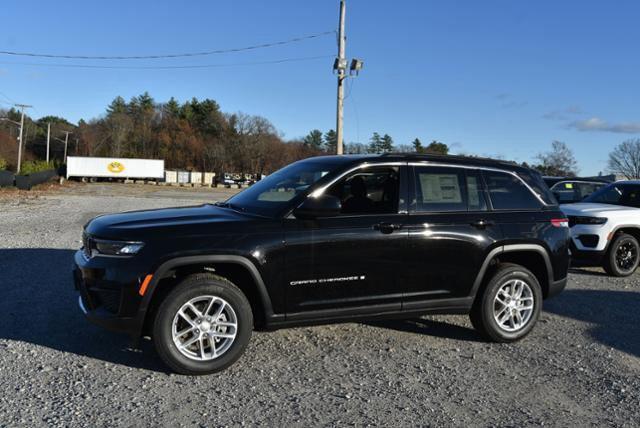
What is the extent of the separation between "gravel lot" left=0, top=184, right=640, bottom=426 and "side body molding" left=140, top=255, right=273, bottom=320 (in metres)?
0.57

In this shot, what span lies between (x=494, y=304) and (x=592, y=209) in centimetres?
497

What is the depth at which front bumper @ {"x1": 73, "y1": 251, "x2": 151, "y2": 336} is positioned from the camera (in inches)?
167

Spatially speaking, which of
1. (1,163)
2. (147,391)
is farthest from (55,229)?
(1,163)

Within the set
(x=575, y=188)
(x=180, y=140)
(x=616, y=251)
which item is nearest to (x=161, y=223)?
(x=616, y=251)

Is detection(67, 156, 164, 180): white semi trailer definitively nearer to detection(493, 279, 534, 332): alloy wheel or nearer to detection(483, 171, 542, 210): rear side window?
detection(483, 171, 542, 210): rear side window

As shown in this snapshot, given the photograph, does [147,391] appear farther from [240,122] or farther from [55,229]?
[240,122]

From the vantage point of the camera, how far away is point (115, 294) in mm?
4277

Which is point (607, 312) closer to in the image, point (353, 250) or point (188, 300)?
point (353, 250)

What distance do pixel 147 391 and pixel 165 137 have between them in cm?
10791

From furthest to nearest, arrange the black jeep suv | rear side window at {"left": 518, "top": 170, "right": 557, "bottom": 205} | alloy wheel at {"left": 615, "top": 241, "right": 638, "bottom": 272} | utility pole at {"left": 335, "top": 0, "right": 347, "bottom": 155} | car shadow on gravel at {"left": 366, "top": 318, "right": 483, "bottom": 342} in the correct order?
utility pole at {"left": 335, "top": 0, "right": 347, "bottom": 155} → alloy wheel at {"left": 615, "top": 241, "right": 638, "bottom": 272} → rear side window at {"left": 518, "top": 170, "right": 557, "bottom": 205} → car shadow on gravel at {"left": 366, "top": 318, "right": 483, "bottom": 342} → the black jeep suv

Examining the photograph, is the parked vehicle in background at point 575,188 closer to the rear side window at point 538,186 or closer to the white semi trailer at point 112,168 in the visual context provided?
the rear side window at point 538,186

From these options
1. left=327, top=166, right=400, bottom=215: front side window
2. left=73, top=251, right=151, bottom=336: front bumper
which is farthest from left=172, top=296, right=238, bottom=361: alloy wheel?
left=327, top=166, right=400, bottom=215: front side window

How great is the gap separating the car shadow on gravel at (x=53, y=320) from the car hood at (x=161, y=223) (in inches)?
43.7

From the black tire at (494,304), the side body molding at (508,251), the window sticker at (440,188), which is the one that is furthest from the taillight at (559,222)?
the window sticker at (440,188)
